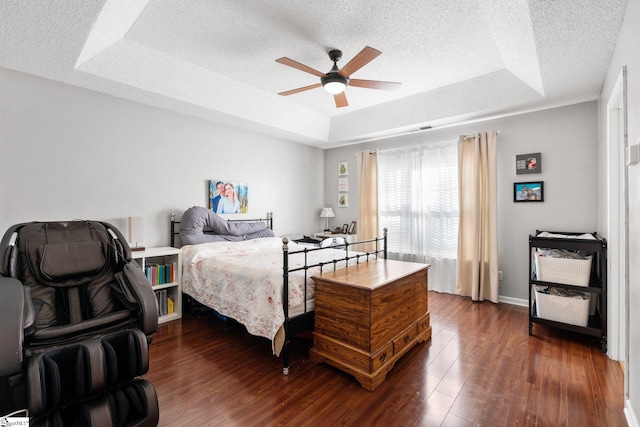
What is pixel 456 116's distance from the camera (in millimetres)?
3926

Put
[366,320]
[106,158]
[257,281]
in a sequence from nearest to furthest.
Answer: [366,320] → [257,281] → [106,158]

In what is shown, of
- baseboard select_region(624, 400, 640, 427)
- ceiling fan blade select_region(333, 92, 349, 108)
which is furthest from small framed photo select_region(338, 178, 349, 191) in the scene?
baseboard select_region(624, 400, 640, 427)

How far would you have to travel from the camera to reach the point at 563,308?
2906 mm

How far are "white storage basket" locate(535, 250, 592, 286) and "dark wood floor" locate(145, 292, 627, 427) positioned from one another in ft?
1.92

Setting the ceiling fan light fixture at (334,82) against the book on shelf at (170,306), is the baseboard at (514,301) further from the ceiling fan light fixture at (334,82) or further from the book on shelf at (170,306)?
the book on shelf at (170,306)

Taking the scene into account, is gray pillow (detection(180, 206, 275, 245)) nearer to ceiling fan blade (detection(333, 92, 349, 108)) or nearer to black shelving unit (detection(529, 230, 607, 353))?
ceiling fan blade (detection(333, 92, 349, 108))

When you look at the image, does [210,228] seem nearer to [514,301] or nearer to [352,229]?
[352,229]

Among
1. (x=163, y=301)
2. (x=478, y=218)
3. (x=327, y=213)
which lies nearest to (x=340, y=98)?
(x=478, y=218)

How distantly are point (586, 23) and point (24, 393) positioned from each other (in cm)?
383

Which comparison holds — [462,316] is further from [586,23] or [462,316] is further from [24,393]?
[24,393]

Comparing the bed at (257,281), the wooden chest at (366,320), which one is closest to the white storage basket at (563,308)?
the wooden chest at (366,320)

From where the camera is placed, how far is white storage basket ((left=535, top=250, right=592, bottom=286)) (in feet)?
9.12

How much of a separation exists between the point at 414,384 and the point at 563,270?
191cm

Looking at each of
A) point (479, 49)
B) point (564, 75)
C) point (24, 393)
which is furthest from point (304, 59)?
point (24, 393)
